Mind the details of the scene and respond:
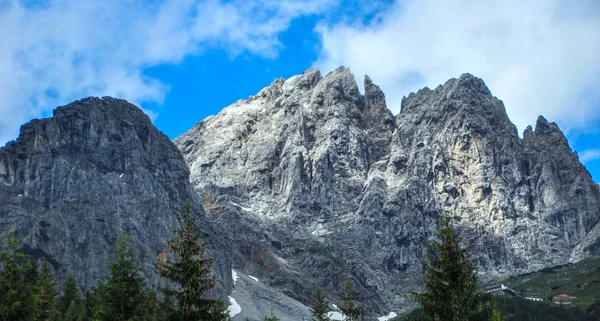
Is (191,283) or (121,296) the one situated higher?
(121,296)

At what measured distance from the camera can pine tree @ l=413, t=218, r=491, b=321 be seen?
29.7m

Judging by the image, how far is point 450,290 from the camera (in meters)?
30.0

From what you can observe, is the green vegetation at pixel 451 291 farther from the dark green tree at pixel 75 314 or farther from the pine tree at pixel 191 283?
the dark green tree at pixel 75 314

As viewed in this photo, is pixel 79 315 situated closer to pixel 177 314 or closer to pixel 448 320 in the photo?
pixel 177 314

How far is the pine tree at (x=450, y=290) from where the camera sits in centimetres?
2970

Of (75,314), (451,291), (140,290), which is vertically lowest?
(451,291)

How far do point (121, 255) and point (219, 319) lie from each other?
23.6ft

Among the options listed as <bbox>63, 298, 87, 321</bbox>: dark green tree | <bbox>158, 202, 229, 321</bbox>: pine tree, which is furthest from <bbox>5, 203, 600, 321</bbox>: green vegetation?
<bbox>63, 298, 87, 321</bbox>: dark green tree

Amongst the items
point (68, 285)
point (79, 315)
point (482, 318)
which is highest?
point (68, 285)

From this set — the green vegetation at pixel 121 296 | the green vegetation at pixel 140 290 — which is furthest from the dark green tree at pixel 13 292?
the green vegetation at pixel 121 296

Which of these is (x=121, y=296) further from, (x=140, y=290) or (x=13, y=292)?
(x=13, y=292)

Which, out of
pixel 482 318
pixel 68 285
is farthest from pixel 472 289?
pixel 68 285

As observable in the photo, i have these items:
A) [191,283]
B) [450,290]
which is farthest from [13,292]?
[450,290]

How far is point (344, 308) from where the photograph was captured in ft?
178
